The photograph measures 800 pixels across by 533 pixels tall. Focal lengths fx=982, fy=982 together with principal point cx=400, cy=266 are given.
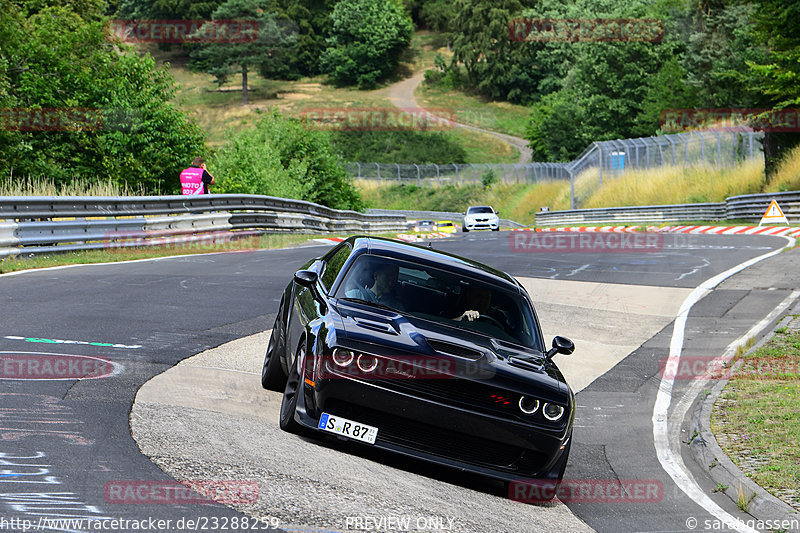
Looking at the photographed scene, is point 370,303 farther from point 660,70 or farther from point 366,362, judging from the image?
point 660,70

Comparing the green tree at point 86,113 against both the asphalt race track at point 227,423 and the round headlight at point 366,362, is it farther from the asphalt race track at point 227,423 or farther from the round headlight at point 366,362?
the round headlight at point 366,362

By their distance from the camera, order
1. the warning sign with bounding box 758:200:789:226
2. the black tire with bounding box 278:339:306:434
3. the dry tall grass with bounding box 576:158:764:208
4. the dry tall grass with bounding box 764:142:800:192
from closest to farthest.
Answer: the black tire with bounding box 278:339:306:434 → the warning sign with bounding box 758:200:789:226 → the dry tall grass with bounding box 764:142:800:192 → the dry tall grass with bounding box 576:158:764:208

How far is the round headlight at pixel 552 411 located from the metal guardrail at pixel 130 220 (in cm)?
1225

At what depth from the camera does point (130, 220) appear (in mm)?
19906

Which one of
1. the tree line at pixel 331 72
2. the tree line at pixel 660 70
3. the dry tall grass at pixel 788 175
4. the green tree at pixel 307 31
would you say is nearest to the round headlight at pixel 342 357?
the tree line at pixel 331 72

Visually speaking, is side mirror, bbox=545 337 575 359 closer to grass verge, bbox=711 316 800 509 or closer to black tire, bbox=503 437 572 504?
black tire, bbox=503 437 572 504

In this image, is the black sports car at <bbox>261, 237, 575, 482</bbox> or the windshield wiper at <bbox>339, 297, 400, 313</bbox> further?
the windshield wiper at <bbox>339, 297, 400, 313</bbox>

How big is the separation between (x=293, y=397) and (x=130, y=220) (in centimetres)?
1421

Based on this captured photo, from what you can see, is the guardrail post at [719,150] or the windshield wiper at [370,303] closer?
the windshield wiper at [370,303]

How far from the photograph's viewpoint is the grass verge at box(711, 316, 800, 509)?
23.8ft

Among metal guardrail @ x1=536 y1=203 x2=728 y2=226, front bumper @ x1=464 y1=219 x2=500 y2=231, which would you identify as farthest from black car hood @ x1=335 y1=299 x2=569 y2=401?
front bumper @ x1=464 y1=219 x2=500 y2=231

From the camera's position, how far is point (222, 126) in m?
115

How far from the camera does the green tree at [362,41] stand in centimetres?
13425

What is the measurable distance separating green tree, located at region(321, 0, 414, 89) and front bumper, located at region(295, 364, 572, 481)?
131 metres
